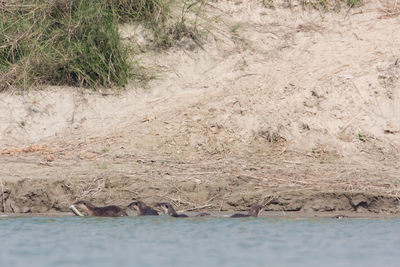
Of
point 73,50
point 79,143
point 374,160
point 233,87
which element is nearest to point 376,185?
point 374,160

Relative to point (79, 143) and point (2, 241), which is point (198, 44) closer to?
point (79, 143)

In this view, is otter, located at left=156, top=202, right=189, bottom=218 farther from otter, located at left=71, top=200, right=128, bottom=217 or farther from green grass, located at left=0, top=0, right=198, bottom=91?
green grass, located at left=0, top=0, right=198, bottom=91

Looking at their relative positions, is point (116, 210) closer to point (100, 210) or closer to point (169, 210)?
point (100, 210)

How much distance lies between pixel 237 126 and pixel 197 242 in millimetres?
3630

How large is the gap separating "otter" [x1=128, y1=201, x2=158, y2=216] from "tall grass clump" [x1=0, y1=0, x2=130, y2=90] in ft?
10.9

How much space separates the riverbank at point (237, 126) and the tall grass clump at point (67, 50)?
259 mm

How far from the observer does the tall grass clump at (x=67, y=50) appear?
11539mm

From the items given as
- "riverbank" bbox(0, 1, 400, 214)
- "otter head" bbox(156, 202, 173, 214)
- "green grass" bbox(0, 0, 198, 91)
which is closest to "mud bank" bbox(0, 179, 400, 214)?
"riverbank" bbox(0, 1, 400, 214)

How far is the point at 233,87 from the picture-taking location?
1150cm

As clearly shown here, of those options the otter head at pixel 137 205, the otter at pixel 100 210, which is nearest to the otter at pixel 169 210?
the otter head at pixel 137 205

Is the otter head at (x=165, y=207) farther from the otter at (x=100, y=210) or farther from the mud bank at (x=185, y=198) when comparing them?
the otter at (x=100, y=210)

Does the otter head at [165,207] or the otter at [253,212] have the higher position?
the otter at [253,212]

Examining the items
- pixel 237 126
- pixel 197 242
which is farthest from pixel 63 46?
pixel 197 242

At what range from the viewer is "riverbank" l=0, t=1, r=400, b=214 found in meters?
9.04
